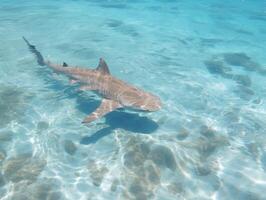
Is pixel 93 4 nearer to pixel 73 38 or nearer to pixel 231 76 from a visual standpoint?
Answer: pixel 73 38

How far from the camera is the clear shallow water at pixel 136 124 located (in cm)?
927

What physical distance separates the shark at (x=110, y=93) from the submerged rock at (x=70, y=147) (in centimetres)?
106

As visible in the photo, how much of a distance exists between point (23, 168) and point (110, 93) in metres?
3.51

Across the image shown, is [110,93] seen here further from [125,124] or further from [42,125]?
[42,125]

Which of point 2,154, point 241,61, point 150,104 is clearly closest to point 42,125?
point 2,154

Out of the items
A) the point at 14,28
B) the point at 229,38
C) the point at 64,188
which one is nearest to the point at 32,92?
the point at 64,188

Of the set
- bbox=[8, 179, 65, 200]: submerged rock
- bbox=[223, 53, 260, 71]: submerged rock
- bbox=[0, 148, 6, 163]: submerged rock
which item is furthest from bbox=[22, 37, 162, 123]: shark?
bbox=[223, 53, 260, 71]: submerged rock

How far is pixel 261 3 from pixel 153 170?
47.9 meters

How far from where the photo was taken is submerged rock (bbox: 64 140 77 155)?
33.7ft

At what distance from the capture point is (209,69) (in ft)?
59.5

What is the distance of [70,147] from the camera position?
10.4 m

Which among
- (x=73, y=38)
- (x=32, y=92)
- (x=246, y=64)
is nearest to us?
(x=32, y=92)

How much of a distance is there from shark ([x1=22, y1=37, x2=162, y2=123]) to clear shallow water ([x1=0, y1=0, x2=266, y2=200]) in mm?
1011

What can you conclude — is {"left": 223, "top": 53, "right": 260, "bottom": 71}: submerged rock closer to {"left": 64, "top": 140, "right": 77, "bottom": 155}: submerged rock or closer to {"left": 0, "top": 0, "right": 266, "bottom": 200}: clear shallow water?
{"left": 0, "top": 0, "right": 266, "bottom": 200}: clear shallow water
